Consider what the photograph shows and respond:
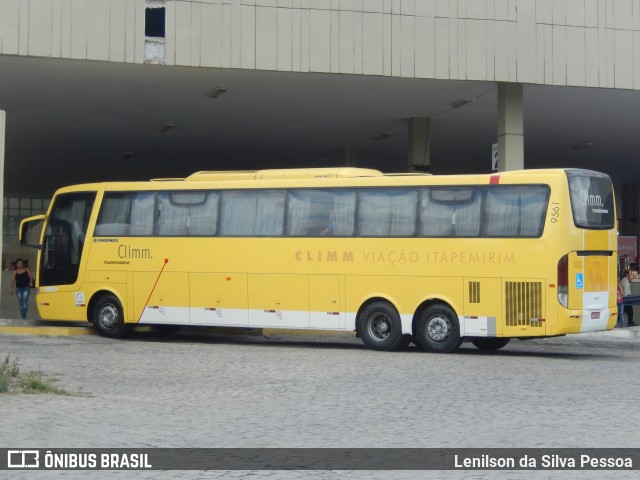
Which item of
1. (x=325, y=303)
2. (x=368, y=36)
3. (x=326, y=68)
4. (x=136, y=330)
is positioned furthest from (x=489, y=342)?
(x=136, y=330)

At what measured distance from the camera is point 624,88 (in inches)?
1011

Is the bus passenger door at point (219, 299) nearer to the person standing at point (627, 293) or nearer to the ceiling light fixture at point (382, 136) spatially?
the person standing at point (627, 293)

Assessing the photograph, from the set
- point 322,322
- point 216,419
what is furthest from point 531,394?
point 322,322

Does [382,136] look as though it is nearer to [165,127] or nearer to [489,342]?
[165,127]

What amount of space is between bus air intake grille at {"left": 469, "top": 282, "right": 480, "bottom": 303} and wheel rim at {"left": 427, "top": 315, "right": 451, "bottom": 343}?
2.06 feet

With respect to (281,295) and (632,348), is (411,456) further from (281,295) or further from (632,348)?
(632,348)

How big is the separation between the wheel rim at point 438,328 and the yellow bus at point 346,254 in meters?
0.04

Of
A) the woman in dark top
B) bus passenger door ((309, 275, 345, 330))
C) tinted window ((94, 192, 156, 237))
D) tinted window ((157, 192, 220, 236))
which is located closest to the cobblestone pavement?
bus passenger door ((309, 275, 345, 330))

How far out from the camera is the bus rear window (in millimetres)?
19094

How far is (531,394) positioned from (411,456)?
15.4ft

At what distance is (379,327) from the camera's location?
20.6 m

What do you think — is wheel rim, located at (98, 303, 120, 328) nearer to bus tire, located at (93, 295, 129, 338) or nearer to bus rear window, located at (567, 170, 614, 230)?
bus tire, located at (93, 295, 129, 338)

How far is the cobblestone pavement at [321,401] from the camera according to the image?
9.62 metres

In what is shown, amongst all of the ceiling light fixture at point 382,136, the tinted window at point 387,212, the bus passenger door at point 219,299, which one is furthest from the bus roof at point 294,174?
the ceiling light fixture at point 382,136
